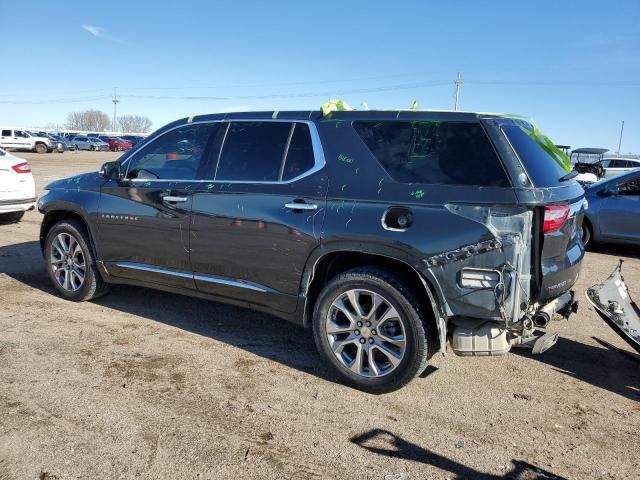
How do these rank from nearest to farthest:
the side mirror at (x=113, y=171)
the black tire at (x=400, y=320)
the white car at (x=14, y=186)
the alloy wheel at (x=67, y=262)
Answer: the black tire at (x=400, y=320) → the side mirror at (x=113, y=171) → the alloy wheel at (x=67, y=262) → the white car at (x=14, y=186)

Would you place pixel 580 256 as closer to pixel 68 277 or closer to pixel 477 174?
pixel 477 174

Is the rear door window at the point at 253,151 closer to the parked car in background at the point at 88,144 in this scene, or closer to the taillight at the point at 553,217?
the taillight at the point at 553,217

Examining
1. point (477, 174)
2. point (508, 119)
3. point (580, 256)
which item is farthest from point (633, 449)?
point (508, 119)

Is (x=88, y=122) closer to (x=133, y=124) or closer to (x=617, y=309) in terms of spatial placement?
(x=133, y=124)

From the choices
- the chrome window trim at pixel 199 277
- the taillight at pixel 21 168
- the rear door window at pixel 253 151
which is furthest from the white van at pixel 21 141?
the rear door window at pixel 253 151

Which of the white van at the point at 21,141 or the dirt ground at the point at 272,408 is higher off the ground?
the white van at the point at 21,141

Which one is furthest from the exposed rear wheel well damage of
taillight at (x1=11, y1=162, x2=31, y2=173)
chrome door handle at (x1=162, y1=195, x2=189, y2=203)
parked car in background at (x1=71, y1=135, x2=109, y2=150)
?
parked car in background at (x1=71, y1=135, x2=109, y2=150)

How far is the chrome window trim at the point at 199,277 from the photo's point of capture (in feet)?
13.7

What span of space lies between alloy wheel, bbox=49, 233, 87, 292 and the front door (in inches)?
16.5

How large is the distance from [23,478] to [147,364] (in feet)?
4.62

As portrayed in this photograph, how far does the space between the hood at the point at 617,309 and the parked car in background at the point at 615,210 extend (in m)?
5.16

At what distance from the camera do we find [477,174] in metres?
3.38

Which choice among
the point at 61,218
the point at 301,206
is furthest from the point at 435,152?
the point at 61,218

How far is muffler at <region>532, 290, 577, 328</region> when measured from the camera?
11.4 feet
